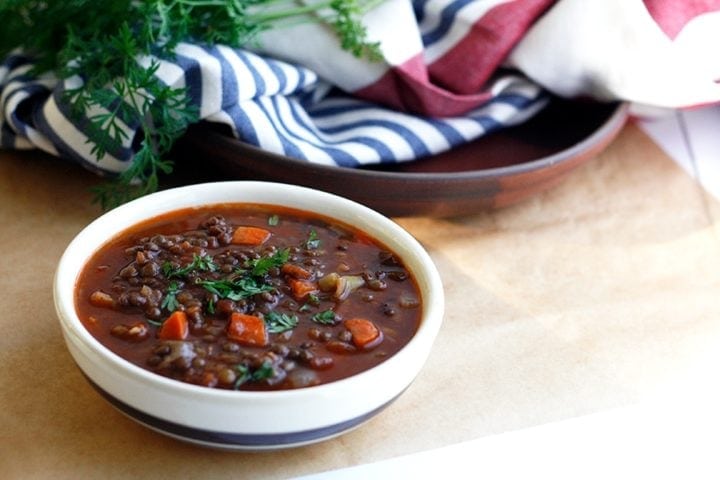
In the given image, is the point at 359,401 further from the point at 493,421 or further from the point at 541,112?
the point at 541,112

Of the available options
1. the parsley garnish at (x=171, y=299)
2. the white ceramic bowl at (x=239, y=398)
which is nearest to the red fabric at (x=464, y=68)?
the white ceramic bowl at (x=239, y=398)

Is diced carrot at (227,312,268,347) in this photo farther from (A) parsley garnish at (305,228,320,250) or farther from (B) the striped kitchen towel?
(B) the striped kitchen towel

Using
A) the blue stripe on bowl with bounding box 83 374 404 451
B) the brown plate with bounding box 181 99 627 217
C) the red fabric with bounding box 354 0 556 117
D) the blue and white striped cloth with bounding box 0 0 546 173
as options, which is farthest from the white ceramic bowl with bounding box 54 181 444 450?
the red fabric with bounding box 354 0 556 117

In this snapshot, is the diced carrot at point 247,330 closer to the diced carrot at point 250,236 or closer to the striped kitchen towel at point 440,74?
the diced carrot at point 250,236

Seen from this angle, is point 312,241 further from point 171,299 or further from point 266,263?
point 171,299

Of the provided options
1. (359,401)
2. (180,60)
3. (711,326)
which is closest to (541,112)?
(711,326)

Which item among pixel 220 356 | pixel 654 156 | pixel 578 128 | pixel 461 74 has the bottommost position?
pixel 654 156
